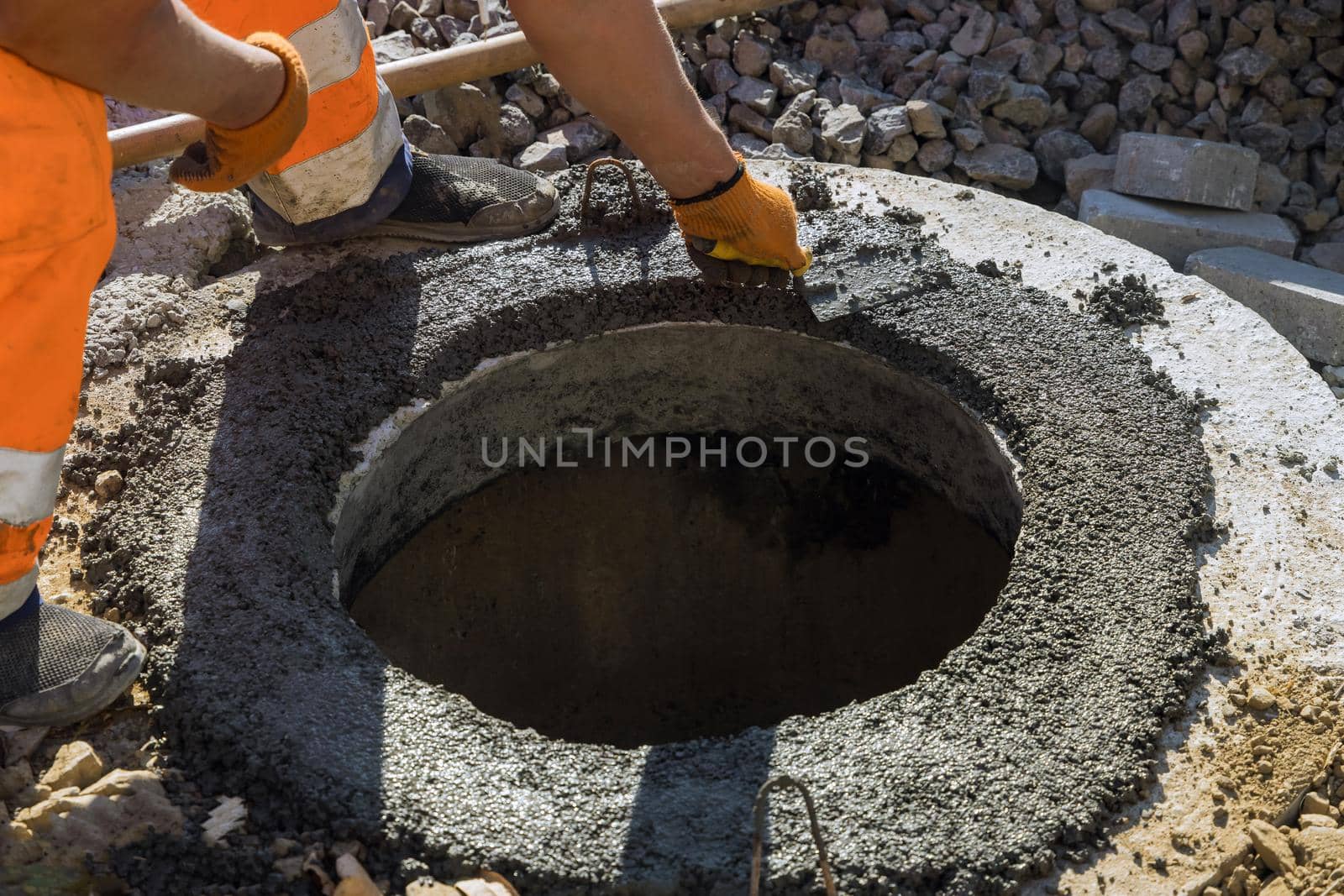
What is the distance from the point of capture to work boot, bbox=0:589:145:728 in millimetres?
1946

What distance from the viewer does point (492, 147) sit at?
4.46 meters

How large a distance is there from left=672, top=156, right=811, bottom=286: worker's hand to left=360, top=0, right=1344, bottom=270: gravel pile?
180cm

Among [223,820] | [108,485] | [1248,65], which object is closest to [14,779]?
[223,820]

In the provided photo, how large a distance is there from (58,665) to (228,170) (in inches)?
35.8

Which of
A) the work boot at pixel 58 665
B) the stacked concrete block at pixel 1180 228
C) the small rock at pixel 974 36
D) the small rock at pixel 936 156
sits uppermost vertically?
the work boot at pixel 58 665

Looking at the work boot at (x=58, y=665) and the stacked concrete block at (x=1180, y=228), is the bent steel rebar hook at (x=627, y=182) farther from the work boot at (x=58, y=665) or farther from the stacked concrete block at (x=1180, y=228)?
the stacked concrete block at (x=1180, y=228)

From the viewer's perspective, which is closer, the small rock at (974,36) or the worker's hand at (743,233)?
the worker's hand at (743,233)

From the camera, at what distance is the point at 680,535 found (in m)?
3.70

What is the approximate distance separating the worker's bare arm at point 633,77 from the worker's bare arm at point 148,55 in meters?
0.49

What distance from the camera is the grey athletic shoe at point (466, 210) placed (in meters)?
2.98

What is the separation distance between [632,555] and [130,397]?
1.51 metres

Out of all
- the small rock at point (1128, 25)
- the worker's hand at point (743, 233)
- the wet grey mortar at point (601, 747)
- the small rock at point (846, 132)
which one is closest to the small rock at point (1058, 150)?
the small rock at point (1128, 25)

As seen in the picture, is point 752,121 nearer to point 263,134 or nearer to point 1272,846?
point 263,134

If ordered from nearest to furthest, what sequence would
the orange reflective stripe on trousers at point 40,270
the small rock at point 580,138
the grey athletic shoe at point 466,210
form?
the orange reflective stripe on trousers at point 40,270 < the grey athletic shoe at point 466,210 < the small rock at point 580,138
